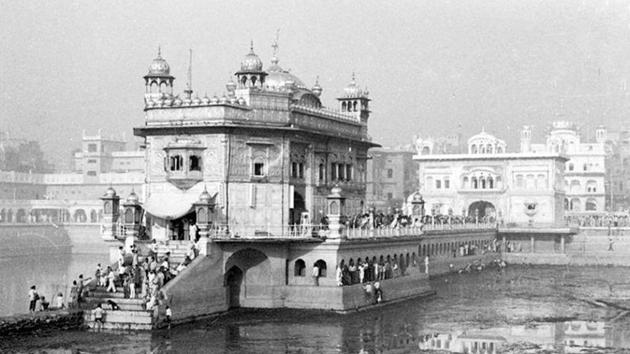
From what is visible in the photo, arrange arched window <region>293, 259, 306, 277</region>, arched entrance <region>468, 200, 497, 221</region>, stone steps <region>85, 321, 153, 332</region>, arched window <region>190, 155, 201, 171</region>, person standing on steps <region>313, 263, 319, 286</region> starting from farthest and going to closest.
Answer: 1. arched entrance <region>468, 200, 497, 221</region>
2. arched window <region>190, 155, 201, 171</region>
3. arched window <region>293, 259, 306, 277</region>
4. person standing on steps <region>313, 263, 319, 286</region>
5. stone steps <region>85, 321, 153, 332</region>

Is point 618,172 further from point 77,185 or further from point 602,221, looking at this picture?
point 77,185

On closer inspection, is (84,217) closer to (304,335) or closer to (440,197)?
(440,197)

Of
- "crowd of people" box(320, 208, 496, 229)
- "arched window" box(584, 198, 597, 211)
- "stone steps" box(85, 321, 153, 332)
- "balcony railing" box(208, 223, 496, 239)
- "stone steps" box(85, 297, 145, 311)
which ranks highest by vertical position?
"arched window" box(584, 198, 597, 211)

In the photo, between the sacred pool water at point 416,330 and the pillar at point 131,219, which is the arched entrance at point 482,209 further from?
the pillar at point 131,219

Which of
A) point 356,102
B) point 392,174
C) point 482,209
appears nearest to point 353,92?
point 356,102

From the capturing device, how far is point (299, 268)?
38062mm

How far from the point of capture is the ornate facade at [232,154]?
37750mm

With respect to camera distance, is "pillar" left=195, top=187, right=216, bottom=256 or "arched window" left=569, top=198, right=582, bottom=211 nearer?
"pillar" left=195, top=187, right=216, bottom=256

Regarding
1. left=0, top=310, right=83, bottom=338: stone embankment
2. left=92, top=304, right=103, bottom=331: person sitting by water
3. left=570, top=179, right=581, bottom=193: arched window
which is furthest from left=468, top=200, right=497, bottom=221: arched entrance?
left=0, top=310, right=83, bottom=338: stone embankment

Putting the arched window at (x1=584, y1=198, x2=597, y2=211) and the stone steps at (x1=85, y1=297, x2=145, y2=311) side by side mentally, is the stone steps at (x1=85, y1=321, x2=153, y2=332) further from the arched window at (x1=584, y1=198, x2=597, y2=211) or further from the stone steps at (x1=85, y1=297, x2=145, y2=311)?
the arched window at (x1=584, y1=198, x2=597, y2=211)

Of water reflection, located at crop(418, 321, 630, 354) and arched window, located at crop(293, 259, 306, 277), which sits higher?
arched window, located at crop(293, 259, 306, 277)

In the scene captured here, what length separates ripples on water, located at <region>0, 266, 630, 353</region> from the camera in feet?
95.1

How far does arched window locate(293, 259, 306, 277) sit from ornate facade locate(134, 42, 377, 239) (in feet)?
6.91

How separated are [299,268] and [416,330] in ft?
21.9
